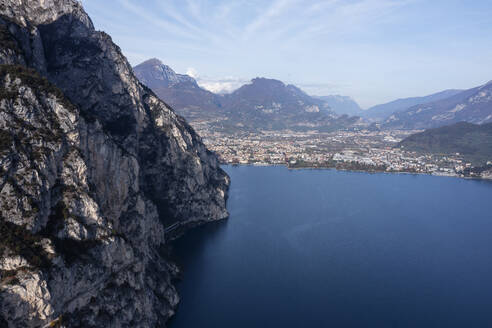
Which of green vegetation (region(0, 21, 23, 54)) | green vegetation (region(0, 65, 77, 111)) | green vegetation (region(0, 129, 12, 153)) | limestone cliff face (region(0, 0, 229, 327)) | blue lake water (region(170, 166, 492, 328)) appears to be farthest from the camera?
blue lake water (region(170, 166, 492, 328))

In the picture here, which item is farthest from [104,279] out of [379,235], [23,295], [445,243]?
[445,243]

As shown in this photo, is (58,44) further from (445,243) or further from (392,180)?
(392,180)

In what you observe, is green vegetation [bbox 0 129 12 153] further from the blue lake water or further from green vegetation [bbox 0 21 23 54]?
the blue lake water

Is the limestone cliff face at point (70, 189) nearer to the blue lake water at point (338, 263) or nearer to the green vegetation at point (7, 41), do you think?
the green vegetation at point (7, 41)

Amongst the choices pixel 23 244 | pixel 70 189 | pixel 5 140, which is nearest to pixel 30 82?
pixel 5 140

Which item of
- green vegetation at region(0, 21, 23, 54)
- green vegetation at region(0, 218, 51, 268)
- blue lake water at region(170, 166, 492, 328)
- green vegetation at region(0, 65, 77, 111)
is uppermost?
green vegetation at region(0, 21, 23, 54)

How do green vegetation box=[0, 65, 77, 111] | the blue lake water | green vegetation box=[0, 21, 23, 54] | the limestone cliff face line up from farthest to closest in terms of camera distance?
the blue lake water, green vegetation box=[0, 21, 23, 54], green vegetation box=[0, 65, 77, 111], the limestone cliff face

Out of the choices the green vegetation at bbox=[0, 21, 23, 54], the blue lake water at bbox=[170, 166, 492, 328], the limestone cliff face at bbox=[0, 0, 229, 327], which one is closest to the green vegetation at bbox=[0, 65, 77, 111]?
the limestone cliff face at bbox=[0, 0, 229, 327]
